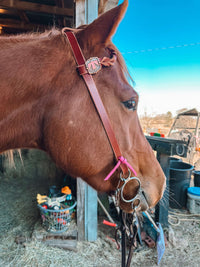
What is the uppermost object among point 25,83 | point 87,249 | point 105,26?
point 105,26

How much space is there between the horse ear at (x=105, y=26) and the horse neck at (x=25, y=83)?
0.50 feet

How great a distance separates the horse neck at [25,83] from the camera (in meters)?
0.72

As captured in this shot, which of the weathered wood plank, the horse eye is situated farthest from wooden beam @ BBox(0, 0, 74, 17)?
the weathered wood plank

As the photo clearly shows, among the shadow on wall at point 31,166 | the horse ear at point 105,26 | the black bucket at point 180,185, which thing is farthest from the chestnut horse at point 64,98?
the shadow on wall at point 31,166

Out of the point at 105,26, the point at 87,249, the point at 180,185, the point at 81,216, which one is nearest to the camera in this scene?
the point at 105,26

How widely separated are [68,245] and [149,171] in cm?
178

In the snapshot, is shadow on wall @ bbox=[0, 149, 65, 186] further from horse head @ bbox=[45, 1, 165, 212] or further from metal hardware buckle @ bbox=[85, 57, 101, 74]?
metal hardware buckle @ bbox=[85, 57, 101, 74]

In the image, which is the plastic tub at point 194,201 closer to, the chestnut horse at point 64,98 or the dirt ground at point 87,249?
the dirt ground at point 87,249

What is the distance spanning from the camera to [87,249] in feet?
7.06

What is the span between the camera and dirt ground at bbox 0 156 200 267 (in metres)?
1.98

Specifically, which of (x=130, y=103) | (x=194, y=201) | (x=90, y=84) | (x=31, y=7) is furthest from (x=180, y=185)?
(x=31, y=7)

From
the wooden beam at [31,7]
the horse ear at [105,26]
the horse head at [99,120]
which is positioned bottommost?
the horse head at [99,120]

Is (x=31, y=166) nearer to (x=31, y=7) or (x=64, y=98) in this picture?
(x=31, y=7)

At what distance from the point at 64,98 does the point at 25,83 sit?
6.6 inches
